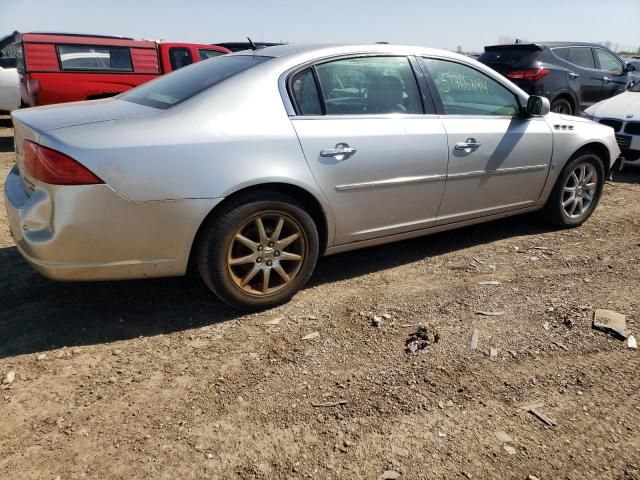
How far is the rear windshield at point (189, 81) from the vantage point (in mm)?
3160

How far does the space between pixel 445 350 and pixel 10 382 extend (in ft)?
7.20

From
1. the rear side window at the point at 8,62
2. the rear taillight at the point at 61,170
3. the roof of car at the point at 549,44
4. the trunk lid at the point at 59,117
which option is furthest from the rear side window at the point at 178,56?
the rear taillight at the point at 61,170

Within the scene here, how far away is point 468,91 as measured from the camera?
4.02 m

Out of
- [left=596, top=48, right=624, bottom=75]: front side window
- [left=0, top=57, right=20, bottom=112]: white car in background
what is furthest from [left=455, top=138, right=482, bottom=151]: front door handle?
[left=0, top=57, right=20, bottom=112]: white car in background

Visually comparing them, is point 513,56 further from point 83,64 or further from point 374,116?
point 83,64

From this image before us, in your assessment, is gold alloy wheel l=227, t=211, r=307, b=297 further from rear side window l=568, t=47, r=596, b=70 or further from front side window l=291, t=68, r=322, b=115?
rear side window l=568, t=47, r=596, b=70

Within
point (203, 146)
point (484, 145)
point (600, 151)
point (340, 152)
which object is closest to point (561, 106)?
point (600, 151)

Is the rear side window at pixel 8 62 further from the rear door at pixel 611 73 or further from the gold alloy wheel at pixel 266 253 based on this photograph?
the rear door at pixel 611 73

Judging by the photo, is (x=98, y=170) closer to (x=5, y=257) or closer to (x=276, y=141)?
(x=276, y=141)

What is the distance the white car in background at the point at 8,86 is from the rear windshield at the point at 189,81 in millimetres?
7621

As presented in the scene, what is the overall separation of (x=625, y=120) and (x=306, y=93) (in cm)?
561

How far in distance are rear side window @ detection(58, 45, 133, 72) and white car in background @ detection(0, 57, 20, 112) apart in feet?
7.20

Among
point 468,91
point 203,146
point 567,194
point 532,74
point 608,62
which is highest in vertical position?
point 608,62

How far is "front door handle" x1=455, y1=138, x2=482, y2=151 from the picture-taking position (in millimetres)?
3787
